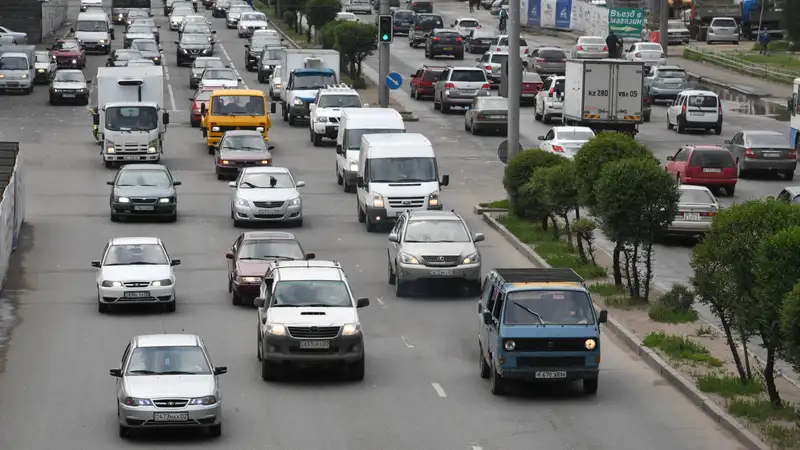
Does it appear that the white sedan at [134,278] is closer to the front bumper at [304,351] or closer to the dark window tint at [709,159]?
the front bumper at [304,351]

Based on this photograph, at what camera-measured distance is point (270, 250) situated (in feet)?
101

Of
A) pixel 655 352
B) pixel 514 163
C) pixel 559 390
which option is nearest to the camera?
pixel 559 390

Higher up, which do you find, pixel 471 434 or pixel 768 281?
pixel 768 281

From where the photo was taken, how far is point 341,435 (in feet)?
68.6

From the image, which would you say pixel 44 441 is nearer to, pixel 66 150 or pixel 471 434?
pixel 471 434

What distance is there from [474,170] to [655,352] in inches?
1010

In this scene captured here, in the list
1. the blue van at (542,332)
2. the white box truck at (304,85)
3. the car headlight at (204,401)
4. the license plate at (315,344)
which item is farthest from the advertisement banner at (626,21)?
the car headlight at (204,401)

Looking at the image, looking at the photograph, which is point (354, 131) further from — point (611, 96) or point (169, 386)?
point (169, 386)

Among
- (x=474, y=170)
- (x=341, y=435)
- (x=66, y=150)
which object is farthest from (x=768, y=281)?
(x=66, y=150)

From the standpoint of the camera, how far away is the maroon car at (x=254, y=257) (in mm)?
29984

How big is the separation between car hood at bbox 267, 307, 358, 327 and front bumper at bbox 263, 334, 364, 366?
0.86ft

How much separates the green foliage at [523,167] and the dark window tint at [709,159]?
6.29 m

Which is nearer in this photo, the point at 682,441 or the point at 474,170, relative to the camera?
the point at 682,441

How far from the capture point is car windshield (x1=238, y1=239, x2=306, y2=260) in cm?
3053
